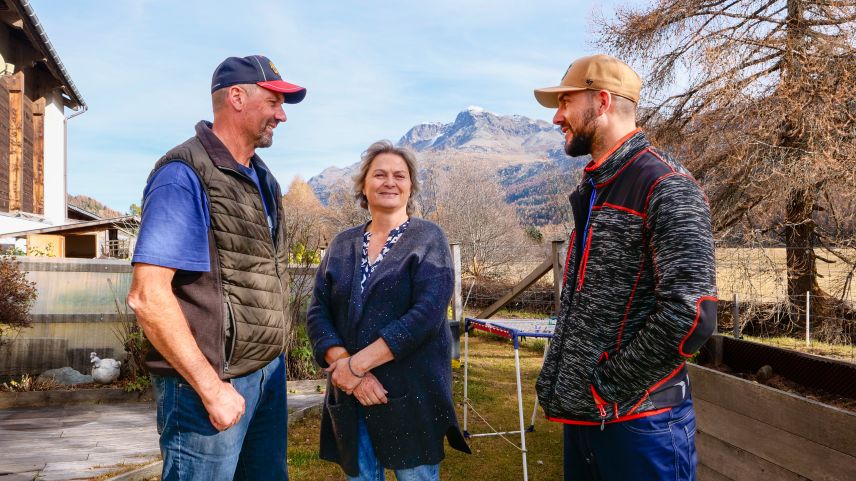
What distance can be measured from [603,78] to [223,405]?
57.4 inches

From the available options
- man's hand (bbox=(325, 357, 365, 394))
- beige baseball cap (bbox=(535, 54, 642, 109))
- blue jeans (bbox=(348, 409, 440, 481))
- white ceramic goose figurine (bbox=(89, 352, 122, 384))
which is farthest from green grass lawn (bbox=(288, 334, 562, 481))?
beige baseball cap (bbox=(535, 54, 642, 109))

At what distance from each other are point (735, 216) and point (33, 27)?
12.9 metres

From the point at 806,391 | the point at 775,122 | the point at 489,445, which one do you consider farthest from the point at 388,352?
the point at 775,122

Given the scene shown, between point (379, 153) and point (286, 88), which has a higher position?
point (286, 88)

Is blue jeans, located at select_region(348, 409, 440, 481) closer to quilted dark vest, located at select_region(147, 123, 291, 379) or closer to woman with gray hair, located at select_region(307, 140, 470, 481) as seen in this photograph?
woman with gray hair, located at select_region(307, 140, 470, 481)

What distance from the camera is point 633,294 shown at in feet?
5.40

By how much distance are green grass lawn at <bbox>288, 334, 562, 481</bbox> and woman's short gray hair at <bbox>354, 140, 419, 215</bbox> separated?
2.30 m

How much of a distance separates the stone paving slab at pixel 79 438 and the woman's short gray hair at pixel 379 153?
2.78 metres

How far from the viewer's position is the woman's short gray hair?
9.16ft

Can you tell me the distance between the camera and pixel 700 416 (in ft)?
10.3

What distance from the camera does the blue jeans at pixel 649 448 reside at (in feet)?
5.34

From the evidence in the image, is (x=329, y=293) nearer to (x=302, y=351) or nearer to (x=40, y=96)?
(x=302, y=351)

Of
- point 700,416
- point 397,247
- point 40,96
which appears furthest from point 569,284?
point 40,96

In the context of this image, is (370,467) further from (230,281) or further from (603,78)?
(603,78)
